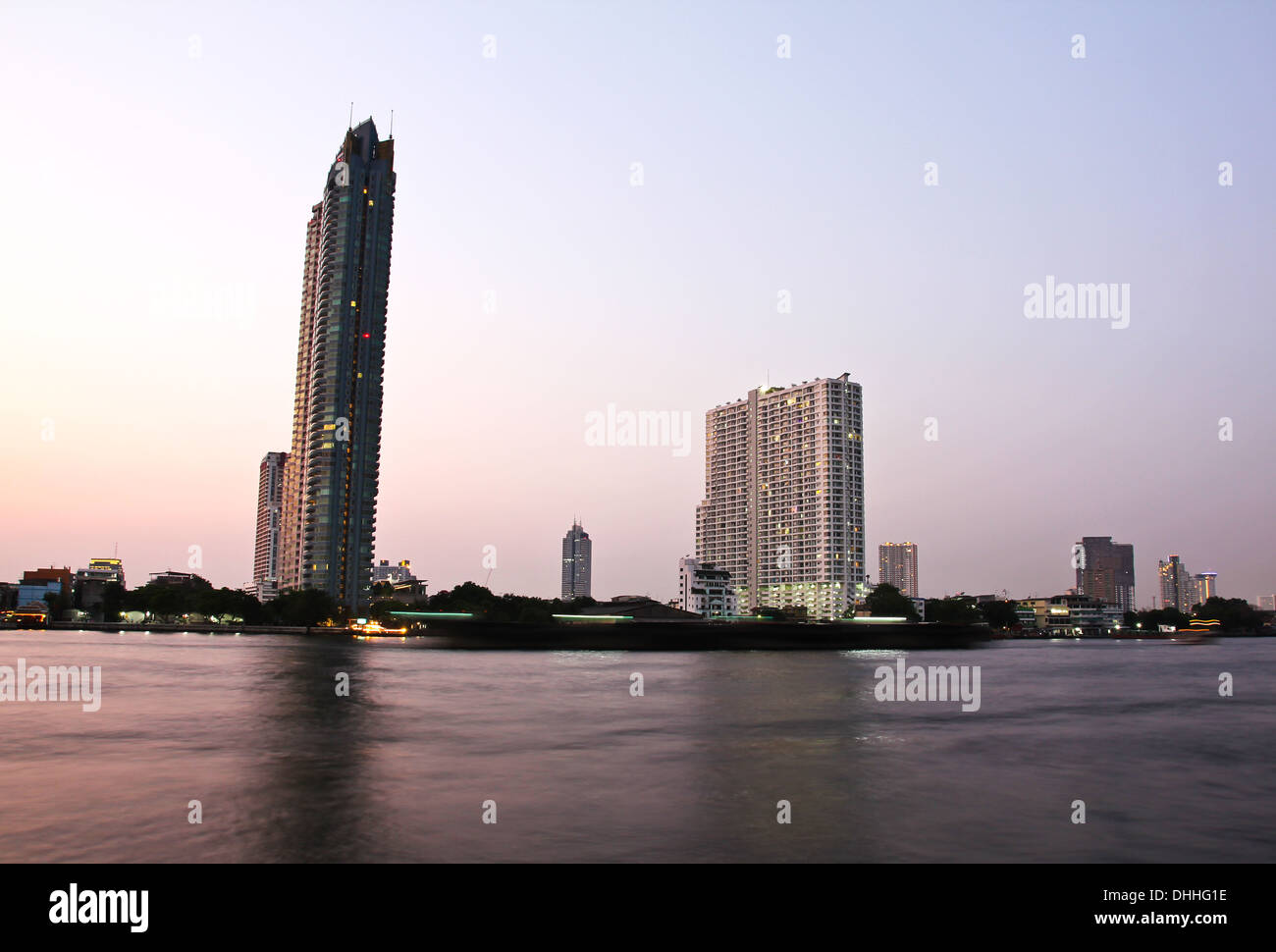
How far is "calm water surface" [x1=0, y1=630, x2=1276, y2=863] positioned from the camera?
1733cm

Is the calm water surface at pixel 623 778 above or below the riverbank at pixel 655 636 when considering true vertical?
above

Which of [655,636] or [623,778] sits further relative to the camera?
[655,636]

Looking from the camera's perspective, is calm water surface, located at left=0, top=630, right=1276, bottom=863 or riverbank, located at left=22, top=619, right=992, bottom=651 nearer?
calm water surface, located at left=0, top=630, right=1276, bottom=863

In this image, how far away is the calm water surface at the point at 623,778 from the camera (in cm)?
1733

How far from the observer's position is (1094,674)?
8262cm

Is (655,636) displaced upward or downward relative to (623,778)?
downward

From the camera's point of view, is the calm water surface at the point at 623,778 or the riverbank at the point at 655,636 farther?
the riverbank at the point at 655,636

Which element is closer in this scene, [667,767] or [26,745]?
[667,767]

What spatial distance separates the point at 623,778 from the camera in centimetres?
2467
